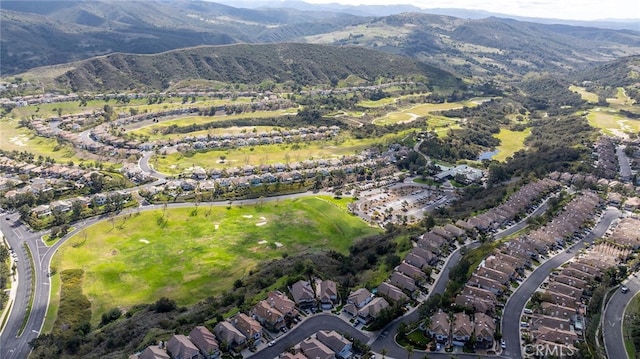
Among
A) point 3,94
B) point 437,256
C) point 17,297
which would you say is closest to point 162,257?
point 17,297

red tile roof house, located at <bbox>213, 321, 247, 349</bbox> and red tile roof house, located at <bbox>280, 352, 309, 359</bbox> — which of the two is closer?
red tile roof house, located at <bbox>280, 352, 309, 359</bbox>

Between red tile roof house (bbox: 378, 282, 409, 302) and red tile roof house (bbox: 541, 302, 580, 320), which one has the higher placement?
red tile roof house (bbox: 541, 302, 580, 320)

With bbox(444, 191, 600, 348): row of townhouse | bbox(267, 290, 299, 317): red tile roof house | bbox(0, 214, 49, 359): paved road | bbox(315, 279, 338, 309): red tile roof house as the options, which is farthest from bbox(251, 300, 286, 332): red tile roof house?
bbox(0, 214, 49, 359): paved road

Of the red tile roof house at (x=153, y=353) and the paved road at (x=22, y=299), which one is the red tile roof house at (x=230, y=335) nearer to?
the red tile roof house at (x=153, y=353)

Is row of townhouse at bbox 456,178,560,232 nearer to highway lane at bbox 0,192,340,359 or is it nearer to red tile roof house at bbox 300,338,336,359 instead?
red tile roof house at bbox 300,338,336,359

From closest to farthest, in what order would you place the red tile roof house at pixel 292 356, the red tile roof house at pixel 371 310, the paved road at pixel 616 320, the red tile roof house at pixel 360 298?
the red tile roof house at pixel 292 356
the paved road at pixel 616 320
the red tile roof house at pixel 371 310
the red tile roof house at pixel 360 298

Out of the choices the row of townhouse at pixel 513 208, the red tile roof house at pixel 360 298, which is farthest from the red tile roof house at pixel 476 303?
the row of townhouse at pixel 513 208

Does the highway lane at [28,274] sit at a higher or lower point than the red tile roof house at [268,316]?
lower
